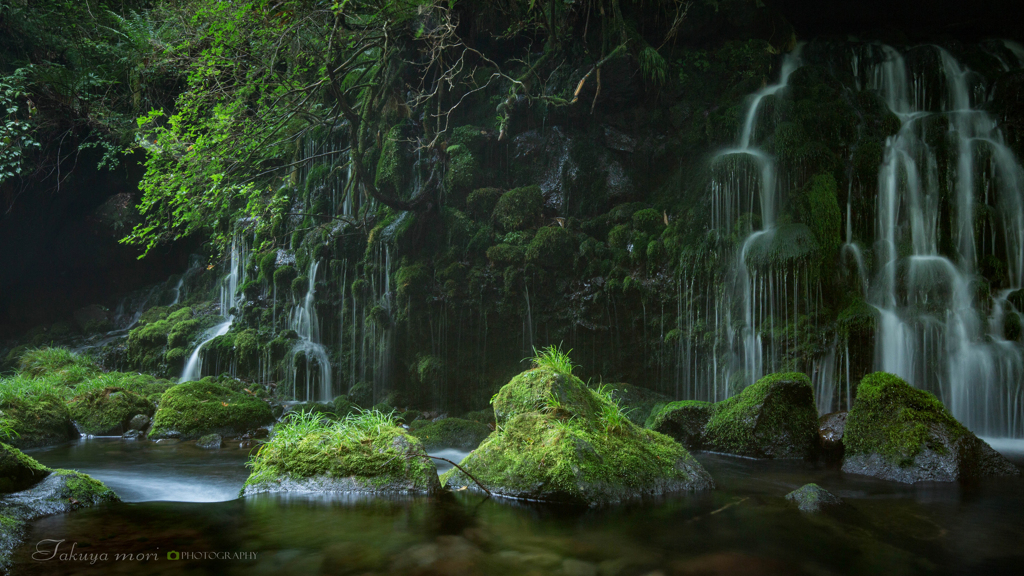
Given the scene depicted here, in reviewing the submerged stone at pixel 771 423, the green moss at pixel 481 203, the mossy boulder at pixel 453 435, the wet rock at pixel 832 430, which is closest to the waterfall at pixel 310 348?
the green moss at pixel 481 203

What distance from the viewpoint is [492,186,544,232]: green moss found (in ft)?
40.9

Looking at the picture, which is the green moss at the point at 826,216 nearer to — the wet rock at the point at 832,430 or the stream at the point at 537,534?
the wet rock at the point at 832,430

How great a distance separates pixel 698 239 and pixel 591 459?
24.1ft

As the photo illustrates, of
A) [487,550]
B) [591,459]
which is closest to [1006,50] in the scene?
[591,459]

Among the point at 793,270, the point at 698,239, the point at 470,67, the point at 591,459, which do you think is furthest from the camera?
the point at 470,67

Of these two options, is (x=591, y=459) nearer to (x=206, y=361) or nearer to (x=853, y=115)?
(x=853, y=115)

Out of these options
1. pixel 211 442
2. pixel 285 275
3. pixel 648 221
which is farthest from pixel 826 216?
pixel 285 275

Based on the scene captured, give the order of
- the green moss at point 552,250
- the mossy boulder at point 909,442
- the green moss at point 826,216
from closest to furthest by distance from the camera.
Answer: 1. the mossy boulder at point 909,442
2. the green moss at point 826,216
3. the green moss at point 552,250

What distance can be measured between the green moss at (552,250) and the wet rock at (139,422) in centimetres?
727

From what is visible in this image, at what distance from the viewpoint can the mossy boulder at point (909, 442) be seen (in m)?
5.58

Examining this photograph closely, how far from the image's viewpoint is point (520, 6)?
13.8 meters

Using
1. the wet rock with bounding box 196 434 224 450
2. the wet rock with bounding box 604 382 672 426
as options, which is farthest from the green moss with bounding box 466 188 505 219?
the wet rock with bounding box 196 434 224 450

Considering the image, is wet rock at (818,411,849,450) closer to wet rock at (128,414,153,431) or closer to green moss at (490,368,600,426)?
green moss at (490,368,600,426)

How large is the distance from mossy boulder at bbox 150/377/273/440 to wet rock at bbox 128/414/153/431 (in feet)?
1.50
